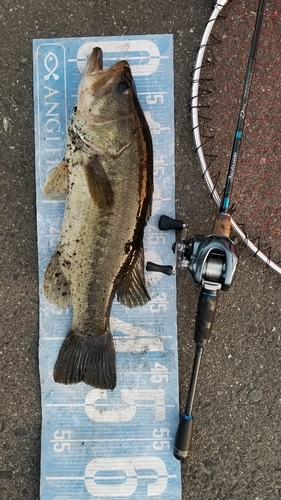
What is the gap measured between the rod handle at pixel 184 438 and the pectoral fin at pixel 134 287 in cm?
70

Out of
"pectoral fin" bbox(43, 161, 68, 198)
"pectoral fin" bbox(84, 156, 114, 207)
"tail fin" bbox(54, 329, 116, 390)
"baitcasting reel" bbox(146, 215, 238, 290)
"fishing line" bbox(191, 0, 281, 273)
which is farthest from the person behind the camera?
"fishing line" bbox(191, 0, 281, 273)

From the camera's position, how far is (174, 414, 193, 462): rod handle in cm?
248

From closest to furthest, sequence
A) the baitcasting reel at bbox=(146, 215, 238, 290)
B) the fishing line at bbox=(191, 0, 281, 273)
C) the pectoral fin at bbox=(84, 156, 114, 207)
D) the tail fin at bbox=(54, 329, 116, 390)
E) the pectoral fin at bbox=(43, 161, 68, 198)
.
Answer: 1. the baitcasting reel at bbox=(146, 215, 238, 290)
2. the pectoral fin at bbox=(84, 156, 114, 207)
3. the pectoral fin at bbox=(43, 161, 68, 198)
4. the tail fin at bbox=(54, 329, 116, 390)
5. the fishing line at bbox=(191, 0, 281, 273)

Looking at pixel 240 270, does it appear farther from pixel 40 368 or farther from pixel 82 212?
pixel 40 368

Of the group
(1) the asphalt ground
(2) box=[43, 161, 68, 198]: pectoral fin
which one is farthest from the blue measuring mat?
(2) box=[43, 161, 68, 198]: pectoral fin

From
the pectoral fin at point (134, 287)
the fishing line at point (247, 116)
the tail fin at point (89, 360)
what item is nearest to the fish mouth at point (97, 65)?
the fishing line at point (247, 116)

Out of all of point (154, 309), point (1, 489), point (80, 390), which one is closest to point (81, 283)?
point (154, 309)

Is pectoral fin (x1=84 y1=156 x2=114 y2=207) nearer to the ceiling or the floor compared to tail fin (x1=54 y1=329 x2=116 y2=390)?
nearer to the ceiling

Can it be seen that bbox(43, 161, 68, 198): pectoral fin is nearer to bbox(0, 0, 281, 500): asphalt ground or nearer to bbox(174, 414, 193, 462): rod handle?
bbox(0, 0, 281, 500): asphalt ground

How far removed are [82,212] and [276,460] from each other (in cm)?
187

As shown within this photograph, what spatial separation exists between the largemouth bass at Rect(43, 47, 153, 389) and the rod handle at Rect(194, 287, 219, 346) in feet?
Result: 1.19

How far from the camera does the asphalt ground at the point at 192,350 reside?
2600mm

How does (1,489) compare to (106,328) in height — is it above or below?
below

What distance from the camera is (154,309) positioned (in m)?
2.62
